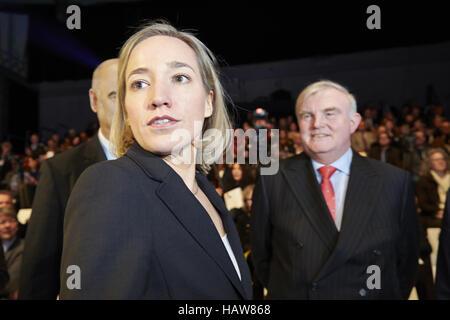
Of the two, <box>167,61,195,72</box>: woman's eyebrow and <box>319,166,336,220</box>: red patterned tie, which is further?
<box>319,166,336,220</box>: red patterned tie

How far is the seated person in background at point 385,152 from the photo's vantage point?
6.14 m

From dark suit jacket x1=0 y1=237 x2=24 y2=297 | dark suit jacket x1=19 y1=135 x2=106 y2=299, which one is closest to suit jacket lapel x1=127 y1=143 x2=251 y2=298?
dark suit jacket x1=19 y1=135 x2=106 y2=299

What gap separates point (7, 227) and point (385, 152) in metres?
5.10

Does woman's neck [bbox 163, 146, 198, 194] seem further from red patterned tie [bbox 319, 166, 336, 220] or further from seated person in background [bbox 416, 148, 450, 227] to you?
seated person in background [bbox 416, 148, 450, 227]

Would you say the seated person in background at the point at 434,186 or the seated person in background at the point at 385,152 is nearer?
the seated person in background at the point at 434,186

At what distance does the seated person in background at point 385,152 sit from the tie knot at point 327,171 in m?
4.48

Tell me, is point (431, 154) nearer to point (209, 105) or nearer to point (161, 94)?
point (209, 105)

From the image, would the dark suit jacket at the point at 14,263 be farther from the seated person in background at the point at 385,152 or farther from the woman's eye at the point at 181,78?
the seated person in background at the point at 385,152

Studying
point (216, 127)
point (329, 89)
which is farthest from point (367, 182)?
point (216, 127)

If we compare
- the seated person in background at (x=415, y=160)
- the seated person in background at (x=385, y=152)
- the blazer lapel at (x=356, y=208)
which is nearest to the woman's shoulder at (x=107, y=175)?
the blazer lapel at (x=356, y=208)

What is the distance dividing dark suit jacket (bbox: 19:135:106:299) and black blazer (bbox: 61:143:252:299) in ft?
2.23

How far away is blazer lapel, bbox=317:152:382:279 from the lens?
1.78 metres

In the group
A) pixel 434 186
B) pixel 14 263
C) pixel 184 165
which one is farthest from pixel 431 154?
pixel 184 165

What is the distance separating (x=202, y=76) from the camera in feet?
3.34
